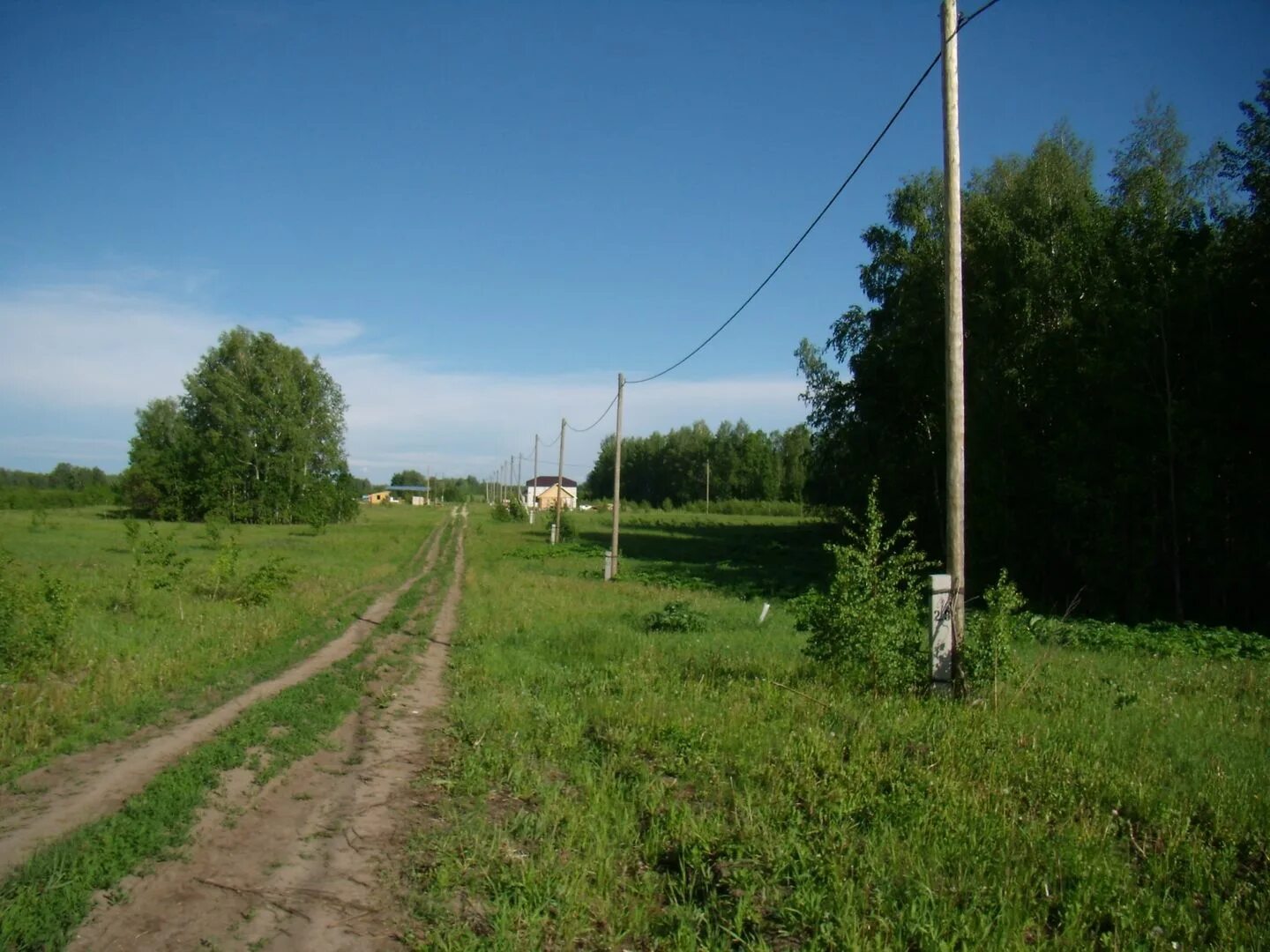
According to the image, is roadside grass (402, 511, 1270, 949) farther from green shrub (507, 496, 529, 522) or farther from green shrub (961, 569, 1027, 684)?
green shrub (507, 496, 529, 522)

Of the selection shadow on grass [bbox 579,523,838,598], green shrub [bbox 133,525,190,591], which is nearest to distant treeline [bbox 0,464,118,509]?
shadow on grass [bbox 579,523,838,598]

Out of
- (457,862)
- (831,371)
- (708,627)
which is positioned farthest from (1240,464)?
(831,371)

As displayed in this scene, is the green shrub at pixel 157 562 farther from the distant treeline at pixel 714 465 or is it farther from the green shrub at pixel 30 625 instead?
the distant treeline at pixel 714 465

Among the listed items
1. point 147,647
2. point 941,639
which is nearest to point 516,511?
point 147,647

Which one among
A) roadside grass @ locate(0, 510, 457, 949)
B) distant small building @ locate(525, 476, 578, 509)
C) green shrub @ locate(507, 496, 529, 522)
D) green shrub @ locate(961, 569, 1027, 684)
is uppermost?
distant small building @ locate(525, 476, 578, 509)

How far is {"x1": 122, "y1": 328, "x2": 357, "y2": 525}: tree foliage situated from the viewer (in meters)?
67.8

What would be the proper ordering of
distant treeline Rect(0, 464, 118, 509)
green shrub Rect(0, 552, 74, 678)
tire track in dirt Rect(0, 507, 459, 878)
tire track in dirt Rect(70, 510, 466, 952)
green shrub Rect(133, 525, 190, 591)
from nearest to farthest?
tire track in dirt Rect(70, 510, 466, 952) → tire track in dirt Rect(0, 507, 459, 878) → green shrub Rect(0, 552, 74, 678) → green shrub Rect(133, 525, 190, 591) → distant treeline Rect(0, 464, 118, 509)

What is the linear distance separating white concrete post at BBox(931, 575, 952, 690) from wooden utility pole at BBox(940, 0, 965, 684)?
0.15 feet

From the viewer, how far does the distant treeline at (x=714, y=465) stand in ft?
394

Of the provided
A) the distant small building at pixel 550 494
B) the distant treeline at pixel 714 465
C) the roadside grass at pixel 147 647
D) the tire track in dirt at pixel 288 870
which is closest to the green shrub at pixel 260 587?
the roadside grass at pixel 147 647

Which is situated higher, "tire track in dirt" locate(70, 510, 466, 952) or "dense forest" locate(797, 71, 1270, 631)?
"dense forest" locate(797, 71, 1270, 631)

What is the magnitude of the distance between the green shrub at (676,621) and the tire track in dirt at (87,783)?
23.9 ft

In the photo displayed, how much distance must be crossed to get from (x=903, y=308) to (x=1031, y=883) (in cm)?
3012

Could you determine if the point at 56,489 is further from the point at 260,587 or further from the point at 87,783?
the point at 87,783
